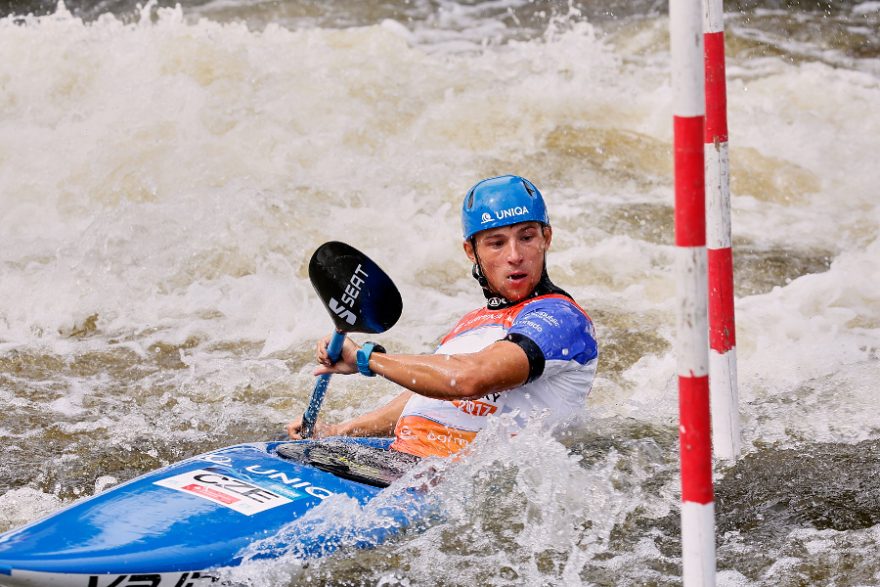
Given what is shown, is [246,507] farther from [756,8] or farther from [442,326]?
[756,8]

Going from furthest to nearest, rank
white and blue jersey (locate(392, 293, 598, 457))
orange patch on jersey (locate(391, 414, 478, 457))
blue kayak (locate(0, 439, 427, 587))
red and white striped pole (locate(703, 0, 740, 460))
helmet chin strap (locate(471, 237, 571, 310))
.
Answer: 1. red and white striped pole (locate(703, 0, 740, 460))
2. helmet chin strap (locate(471, 237, 571, 310))
3. orange patch on jersey (locate(391, 414, 478, 457))
4. white and blue jersey (locate(392, 293, 598, 457))
5. blue kayak (locate(0, 439, 427, 587))

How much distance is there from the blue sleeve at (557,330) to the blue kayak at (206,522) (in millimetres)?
565

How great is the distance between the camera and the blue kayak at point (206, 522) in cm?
319

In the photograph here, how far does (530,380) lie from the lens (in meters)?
3.64

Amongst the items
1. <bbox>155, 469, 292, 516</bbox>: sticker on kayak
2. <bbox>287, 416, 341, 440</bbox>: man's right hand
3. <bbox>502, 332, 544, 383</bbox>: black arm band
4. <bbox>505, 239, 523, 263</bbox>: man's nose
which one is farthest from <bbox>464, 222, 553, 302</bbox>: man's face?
<bbox>155, 469, 292, 516</bbox>: sticker on kayak

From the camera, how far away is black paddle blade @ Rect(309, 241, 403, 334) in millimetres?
3721

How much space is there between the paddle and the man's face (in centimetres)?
37

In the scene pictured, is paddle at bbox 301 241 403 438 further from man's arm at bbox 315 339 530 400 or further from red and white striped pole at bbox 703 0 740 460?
red and white striped pole at bbox 703 0 740 460

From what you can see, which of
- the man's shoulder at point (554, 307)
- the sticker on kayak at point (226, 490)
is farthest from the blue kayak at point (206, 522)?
the man's shoulder at point (554, 307)

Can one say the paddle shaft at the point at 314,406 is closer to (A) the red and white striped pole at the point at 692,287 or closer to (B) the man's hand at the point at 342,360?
(B) the man's hand at the point at 342,360

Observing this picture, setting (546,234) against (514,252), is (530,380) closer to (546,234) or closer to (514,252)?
(514,252)

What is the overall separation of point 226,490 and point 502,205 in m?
1.26

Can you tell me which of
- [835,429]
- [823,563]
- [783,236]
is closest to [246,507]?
[823,563]

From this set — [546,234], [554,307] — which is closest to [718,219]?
[546,234]
